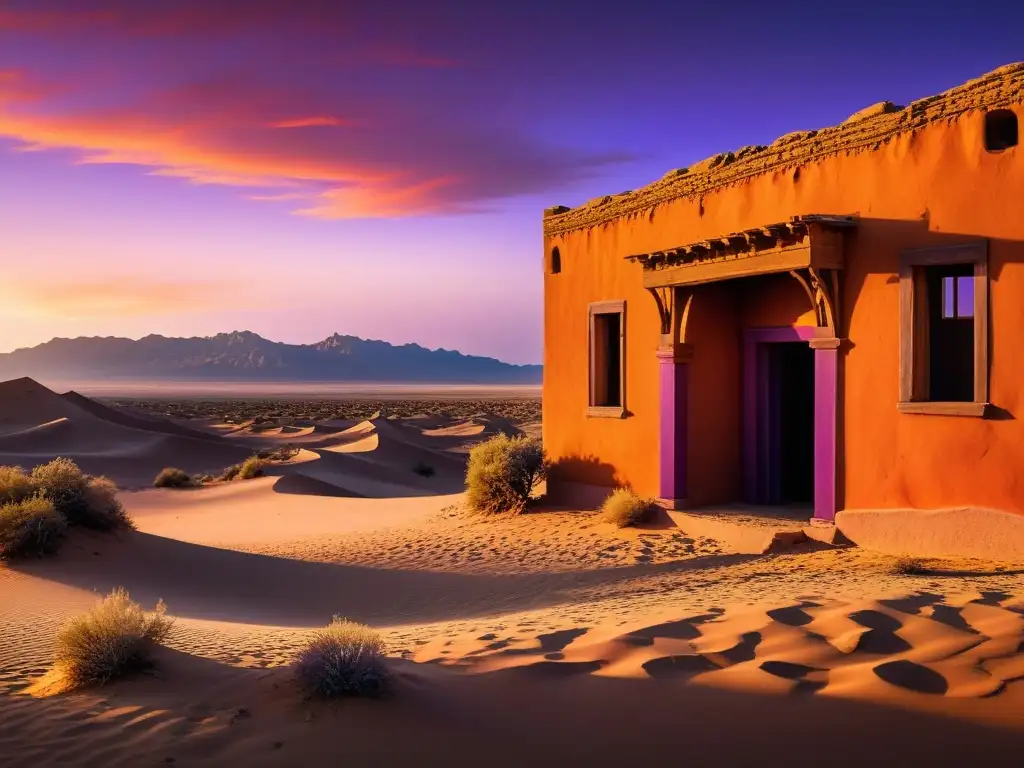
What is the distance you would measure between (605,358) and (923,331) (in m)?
6.38

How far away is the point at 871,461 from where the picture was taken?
33.4 feet

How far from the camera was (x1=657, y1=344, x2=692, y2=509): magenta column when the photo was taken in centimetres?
1291

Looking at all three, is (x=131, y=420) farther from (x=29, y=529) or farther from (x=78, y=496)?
(x=29, y=529)

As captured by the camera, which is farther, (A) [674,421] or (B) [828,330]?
(A) [674,421]

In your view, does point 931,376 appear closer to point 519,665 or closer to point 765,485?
point 765,485

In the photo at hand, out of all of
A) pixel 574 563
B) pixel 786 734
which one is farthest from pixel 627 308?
pixel 786 734

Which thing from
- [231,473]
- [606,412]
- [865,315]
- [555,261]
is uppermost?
[555,261]

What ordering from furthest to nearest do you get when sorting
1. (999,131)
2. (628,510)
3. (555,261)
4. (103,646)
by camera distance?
(555,261) → (628,510) → (999,131) → (103,646)

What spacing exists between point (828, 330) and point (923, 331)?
1.15m

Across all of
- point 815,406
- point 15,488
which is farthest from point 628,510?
point 15,488

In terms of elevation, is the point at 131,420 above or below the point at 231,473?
above

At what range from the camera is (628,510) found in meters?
13.0

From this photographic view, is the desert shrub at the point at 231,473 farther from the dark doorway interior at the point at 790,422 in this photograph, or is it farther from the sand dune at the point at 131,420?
the dark doorway interior at the point at 790,422

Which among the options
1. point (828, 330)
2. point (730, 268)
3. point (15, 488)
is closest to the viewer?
point (828, 330)
